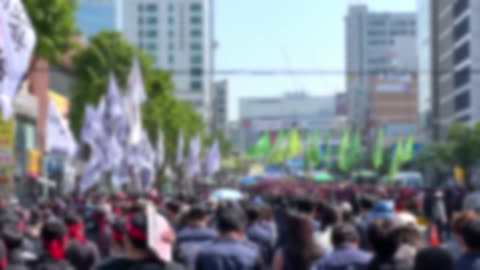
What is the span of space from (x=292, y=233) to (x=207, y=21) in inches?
6264

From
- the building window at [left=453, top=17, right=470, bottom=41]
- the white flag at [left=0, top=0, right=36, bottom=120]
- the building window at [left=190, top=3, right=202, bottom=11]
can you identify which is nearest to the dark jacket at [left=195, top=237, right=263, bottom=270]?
the white flag at [left=0, top=0, right=36, bottom=120]

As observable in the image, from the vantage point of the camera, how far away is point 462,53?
302 feet

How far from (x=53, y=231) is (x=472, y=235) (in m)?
3.22

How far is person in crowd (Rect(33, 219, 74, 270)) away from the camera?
8.18 metres

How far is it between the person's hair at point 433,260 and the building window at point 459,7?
8509 centimetres

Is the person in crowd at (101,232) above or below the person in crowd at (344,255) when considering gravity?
below

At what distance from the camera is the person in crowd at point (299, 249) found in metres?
8.27

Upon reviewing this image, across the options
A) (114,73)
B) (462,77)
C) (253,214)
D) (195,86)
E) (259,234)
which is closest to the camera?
(259,234)

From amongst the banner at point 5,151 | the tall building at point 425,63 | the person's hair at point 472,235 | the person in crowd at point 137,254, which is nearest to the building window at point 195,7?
the tall building at point 425,63

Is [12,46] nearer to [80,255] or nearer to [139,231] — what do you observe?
[80,255]

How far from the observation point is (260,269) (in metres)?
8.66

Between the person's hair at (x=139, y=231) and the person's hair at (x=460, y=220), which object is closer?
the person's hair at (x=139, y=231)

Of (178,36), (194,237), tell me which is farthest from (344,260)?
(178,36)

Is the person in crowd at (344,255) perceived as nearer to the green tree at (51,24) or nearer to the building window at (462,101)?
the green tree at (51,24)
